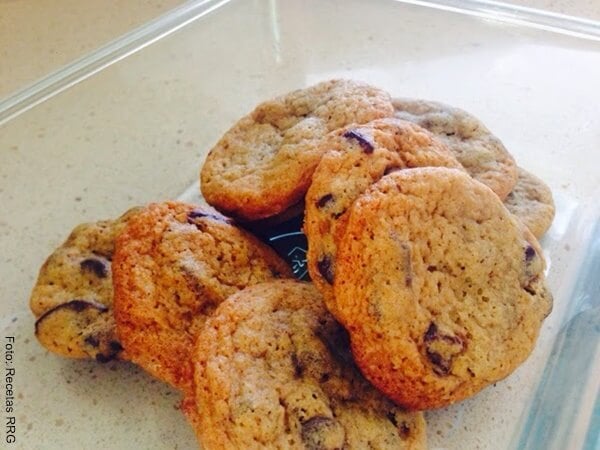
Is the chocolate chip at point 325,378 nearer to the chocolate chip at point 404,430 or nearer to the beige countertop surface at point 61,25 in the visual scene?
the chocolate chip at point 404,430

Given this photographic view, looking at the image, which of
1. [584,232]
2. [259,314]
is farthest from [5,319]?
[584,232]

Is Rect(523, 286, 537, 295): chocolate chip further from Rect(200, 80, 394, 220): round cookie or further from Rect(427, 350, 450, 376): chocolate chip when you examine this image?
Rect(200, 80, 394, 220): round cookie

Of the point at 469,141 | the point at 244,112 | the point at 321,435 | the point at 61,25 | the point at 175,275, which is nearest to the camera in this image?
the point at 321,435

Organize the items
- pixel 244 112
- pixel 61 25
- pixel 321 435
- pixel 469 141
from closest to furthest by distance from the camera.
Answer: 1. pixel 321 435
2. pixel 469 141
3. pixel 244 112
4. pixel 61 25

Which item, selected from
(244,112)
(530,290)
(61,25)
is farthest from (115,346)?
(61,25)

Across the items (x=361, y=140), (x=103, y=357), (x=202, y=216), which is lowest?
(x=103, y=357)

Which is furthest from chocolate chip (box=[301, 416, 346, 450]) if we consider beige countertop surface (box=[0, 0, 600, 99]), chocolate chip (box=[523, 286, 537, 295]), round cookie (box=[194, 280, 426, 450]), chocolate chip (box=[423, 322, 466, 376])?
beige countertop surface (box=[0, 0, 600, 99])

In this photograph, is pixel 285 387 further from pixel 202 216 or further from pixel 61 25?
pixel 61 25

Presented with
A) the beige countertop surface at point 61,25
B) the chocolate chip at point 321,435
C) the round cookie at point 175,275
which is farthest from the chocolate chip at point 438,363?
the beige countertop surface at point 61,25
